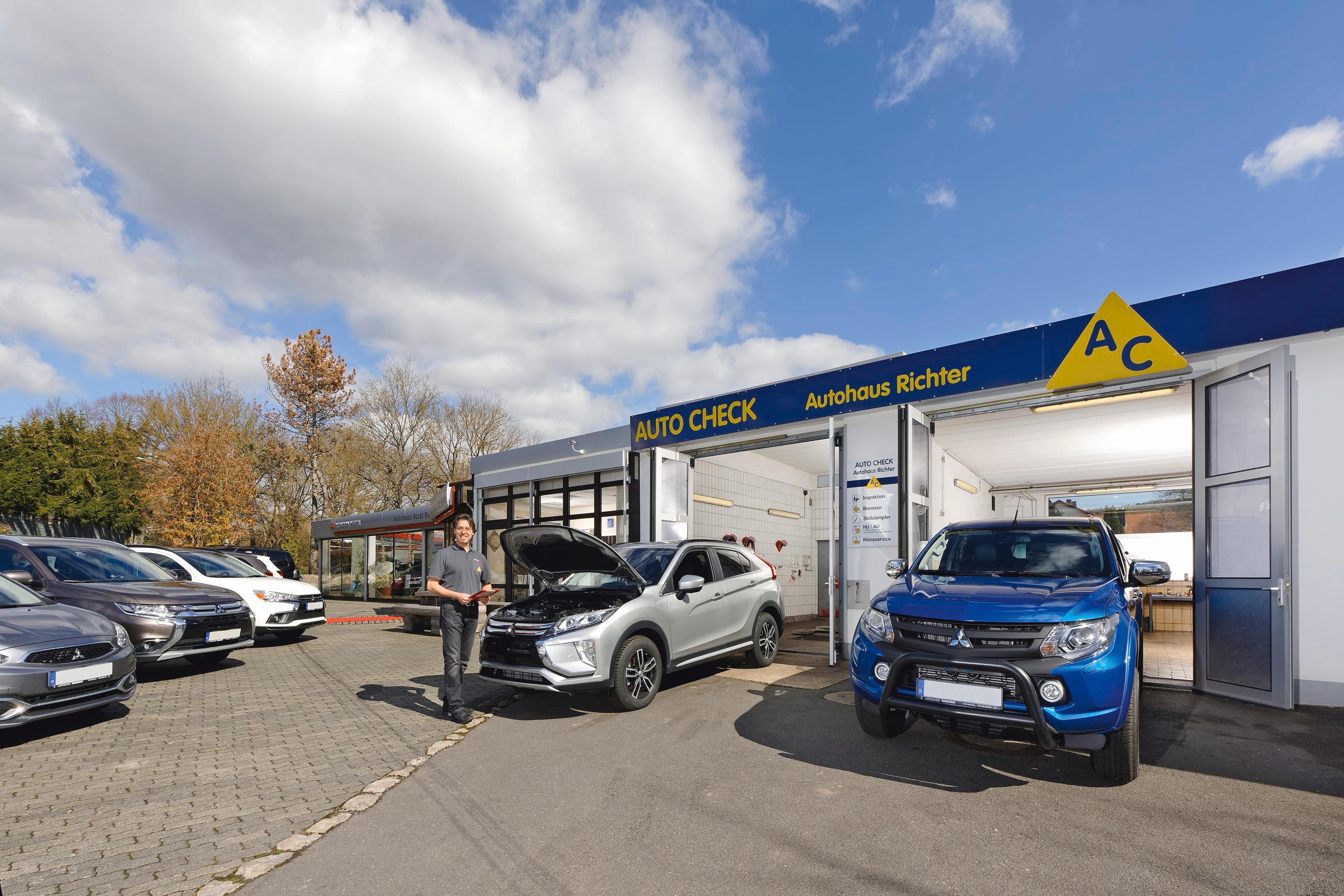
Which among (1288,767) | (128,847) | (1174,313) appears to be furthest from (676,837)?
(1174,313)

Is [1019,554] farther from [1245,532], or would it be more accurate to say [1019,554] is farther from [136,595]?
[136,595]

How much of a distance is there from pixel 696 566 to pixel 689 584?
838 mm

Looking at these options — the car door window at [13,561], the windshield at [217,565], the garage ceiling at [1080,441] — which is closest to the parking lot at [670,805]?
the car door window at [13,561]

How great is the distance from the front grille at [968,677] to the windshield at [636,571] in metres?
3.11

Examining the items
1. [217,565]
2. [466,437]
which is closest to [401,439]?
[466,437]

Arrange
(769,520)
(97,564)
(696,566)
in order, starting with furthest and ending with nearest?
(769,520)
(97,564)
(696,566)

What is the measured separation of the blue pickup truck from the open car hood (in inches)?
107

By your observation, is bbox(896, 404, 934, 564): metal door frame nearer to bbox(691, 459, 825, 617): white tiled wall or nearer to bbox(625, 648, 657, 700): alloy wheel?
bbox(625, 648, 657, 700): alloy wheel

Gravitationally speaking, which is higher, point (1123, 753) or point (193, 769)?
point (1123, 753)

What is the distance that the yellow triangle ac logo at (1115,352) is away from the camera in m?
7.02

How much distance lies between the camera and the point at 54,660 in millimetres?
5344

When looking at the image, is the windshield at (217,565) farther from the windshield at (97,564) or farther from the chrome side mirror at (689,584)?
the chrome side mirror at (689,584)

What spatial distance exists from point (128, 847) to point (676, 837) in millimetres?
2846

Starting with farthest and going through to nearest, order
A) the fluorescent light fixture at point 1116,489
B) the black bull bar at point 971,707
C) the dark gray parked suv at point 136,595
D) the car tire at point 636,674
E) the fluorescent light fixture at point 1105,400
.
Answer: the fluorescent light fixture at point 1116,489, the fluorescent light fixture at point 1105,400, the dark gray parked suv at point 136,595, the car tire at point 636,674, the black bull bar at point 971,707
